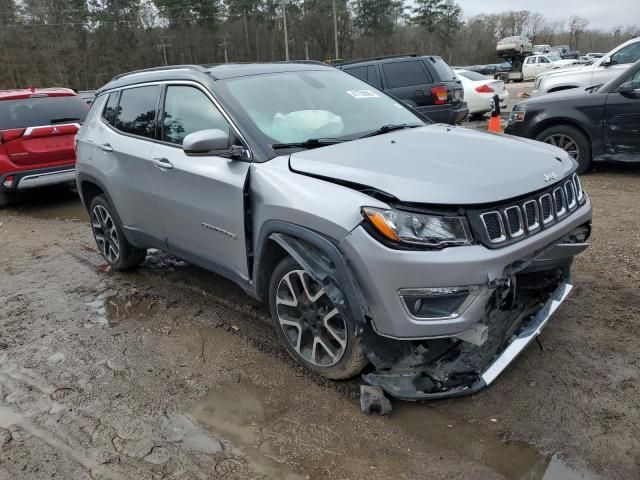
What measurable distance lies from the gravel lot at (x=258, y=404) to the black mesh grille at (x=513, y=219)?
950 millimetres

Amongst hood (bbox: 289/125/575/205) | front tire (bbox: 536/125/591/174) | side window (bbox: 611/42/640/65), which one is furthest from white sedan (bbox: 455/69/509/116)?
hood (bbox: 289/125/575/205)

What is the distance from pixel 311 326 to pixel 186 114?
188cm

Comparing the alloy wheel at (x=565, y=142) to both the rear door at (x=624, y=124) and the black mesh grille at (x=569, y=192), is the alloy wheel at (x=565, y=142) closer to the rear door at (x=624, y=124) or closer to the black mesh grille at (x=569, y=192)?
the rear door at (x=624, y=124)

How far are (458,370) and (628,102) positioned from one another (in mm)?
5810

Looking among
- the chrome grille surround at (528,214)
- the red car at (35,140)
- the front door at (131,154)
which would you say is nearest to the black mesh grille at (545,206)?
the chrome grille surround at (528,214)

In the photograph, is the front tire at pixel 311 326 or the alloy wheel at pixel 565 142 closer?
the front tire at pixel 311 326

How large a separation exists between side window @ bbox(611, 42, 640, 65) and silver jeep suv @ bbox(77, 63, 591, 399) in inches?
326

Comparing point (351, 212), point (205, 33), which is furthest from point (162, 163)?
point (205, 33)

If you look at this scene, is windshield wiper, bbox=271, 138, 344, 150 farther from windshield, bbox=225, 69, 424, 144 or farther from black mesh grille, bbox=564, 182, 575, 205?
black mesh grille, bbox=564, 182, 575, 205

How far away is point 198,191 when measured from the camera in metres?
3.65

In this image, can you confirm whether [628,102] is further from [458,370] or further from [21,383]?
[21,383]

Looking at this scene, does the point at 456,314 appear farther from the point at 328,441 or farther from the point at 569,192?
the point at 569,192

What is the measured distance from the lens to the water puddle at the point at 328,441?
250 centimetres

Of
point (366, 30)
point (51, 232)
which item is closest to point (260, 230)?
point (51, 232)
